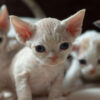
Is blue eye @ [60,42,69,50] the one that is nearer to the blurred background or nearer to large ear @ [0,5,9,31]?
large ear @ [0,5,9,31]

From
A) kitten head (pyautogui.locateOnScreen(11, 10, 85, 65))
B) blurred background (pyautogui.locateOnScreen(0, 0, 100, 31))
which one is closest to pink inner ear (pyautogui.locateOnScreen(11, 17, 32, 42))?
kitten head (pyautogui.locateOnScreen(11, 10, 85, 65))

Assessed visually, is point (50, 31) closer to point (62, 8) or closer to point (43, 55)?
point (43, 55)

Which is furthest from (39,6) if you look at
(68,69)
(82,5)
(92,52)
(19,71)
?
(19,71)

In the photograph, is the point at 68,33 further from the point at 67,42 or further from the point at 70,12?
the point at 70,12

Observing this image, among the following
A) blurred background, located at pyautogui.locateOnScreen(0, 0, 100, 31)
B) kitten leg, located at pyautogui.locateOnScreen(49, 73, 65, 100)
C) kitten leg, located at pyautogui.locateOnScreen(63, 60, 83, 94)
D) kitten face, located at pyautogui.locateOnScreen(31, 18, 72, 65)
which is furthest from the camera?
blurred background, located at pyautogui.locateOnScreen(0, 0, 100, 31)

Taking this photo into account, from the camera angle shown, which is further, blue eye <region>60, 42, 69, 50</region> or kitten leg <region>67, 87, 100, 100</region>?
kitten leg <region>67, 87, 100, 100</region>

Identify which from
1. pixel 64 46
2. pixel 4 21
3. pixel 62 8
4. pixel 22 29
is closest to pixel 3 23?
pixel 4 21
